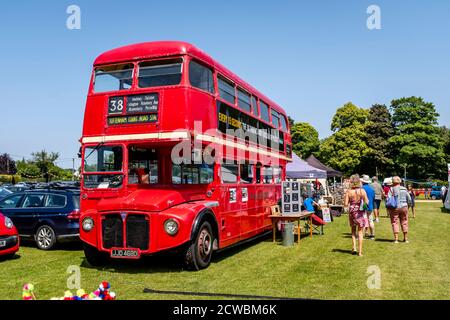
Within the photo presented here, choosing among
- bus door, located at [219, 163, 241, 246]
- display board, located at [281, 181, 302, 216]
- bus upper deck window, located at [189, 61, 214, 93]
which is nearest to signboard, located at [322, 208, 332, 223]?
display board, located at [281, 181, 302, 216]

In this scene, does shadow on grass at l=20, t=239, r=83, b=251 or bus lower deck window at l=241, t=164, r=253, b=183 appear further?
shadow on grass at l=20, t=239, r=83, b=251

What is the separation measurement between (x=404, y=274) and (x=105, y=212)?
5.67 meters

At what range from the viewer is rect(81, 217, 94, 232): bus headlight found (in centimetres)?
868

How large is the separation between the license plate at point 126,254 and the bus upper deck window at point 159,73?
3236mm

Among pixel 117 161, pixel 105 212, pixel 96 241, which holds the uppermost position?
pixel 117 161

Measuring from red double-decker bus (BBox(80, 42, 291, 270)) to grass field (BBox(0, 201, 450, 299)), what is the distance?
0.57 meters

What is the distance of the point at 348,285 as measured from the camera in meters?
7.26

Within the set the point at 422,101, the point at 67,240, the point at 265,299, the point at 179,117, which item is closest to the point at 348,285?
the point at 265,299

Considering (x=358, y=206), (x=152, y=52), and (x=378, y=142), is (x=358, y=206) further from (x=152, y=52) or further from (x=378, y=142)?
(x=378, y=142)

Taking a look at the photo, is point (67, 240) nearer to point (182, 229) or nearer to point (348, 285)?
point (182, 229)

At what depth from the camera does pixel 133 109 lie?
8.84 m

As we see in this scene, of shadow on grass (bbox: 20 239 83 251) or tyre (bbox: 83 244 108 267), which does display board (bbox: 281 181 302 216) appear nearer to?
shadow on grass (bbox: 20 239 83 251)

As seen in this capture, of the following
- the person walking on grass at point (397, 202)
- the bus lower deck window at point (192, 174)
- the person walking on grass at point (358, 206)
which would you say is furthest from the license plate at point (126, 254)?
the person walking on grass at point (397, 202)

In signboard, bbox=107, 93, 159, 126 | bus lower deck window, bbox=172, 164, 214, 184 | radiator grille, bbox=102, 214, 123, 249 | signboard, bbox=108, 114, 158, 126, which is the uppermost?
signboard, bbox=107, 93, 159, 126
